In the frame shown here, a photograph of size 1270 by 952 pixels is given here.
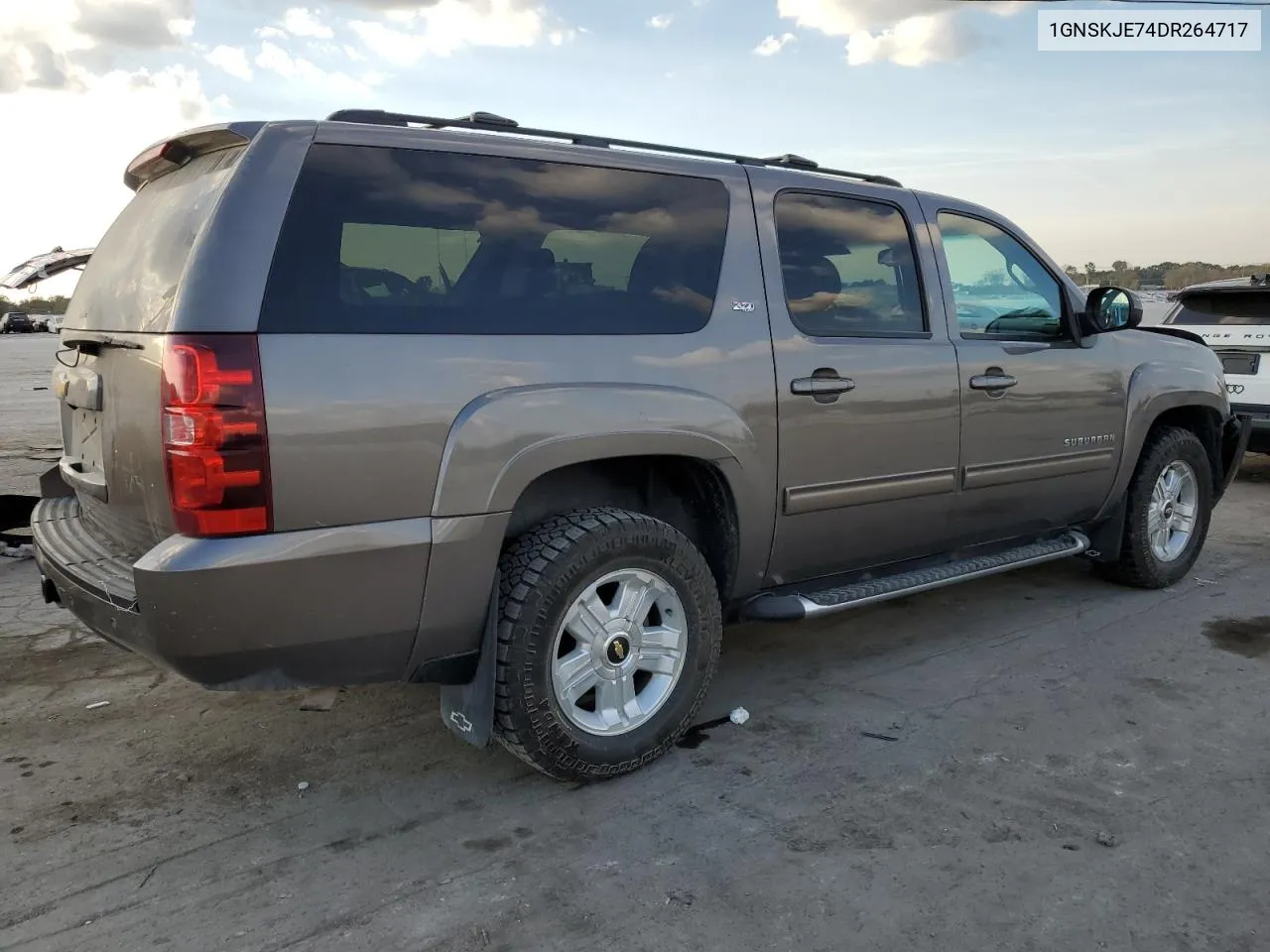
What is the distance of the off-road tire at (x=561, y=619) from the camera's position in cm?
290

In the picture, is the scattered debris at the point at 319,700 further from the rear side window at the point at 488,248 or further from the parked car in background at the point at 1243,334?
the parked car in background at the point at 1243,334

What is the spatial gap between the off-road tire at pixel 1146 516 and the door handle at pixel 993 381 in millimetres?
1313

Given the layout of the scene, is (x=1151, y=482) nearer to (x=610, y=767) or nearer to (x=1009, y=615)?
(x=1009, y=615)

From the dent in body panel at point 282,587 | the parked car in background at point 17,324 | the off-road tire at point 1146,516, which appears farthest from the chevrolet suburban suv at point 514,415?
the parked car in background at point 17,324

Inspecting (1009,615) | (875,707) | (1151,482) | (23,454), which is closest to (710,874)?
(875,707)

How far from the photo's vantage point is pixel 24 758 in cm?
330

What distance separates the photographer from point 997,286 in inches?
175

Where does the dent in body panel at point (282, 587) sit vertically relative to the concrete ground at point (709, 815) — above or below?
above

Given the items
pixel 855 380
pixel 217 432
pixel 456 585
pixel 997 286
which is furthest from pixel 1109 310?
pixel 217 432

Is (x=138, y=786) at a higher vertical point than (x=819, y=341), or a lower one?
lower

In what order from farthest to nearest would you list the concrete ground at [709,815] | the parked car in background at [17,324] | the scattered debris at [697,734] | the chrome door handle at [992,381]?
the parked car in background at [17,324] → the chrome door handle at [992,381] → the scattered debris at [697,734] → the concrete ground at [709,815]

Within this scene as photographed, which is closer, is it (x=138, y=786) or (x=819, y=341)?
(x=138, y=786)

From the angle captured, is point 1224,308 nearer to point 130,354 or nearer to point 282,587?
point 282,587

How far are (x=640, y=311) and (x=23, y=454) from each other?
849cm
